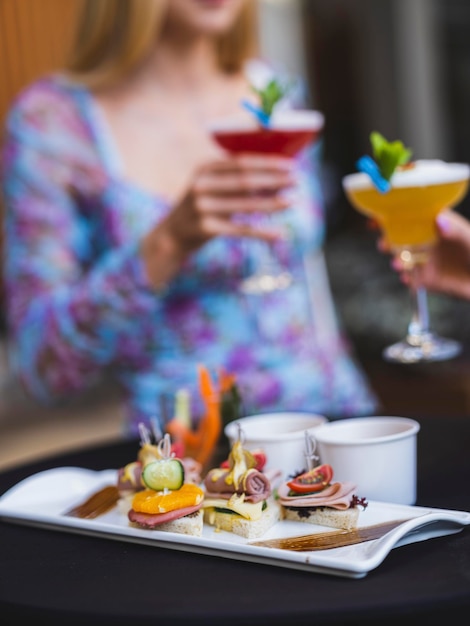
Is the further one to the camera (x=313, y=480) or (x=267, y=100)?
(x=267, y=100)

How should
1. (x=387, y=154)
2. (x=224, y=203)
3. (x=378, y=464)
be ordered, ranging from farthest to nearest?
(x=224, y=203) < (x=387, y=154) < (x=378, y=464)

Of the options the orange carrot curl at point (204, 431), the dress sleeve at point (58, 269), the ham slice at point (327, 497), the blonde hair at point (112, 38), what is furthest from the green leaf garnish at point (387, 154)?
the blonde hair at point (112, 38)

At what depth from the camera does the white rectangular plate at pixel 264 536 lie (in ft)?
3.03

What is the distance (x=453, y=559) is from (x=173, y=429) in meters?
0.57

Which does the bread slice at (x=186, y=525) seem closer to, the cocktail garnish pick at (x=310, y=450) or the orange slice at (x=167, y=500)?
the orange slice at (x=167, y=500)

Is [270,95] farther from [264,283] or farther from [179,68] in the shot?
[179,68]

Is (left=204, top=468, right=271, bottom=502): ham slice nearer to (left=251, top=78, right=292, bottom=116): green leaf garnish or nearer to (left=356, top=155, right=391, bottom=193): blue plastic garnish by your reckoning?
(left=356, top=155, right=391, bottom=193): blue plastic garnish

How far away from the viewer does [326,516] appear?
1042 mm

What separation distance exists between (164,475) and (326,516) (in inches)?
7.9

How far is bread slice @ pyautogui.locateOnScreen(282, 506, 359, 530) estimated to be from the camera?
1024mm

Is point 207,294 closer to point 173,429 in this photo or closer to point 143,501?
point 173,429

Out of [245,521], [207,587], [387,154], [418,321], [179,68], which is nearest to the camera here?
[207,587]

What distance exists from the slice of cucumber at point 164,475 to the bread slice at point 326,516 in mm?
131

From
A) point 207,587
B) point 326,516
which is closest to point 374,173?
point 326,516
